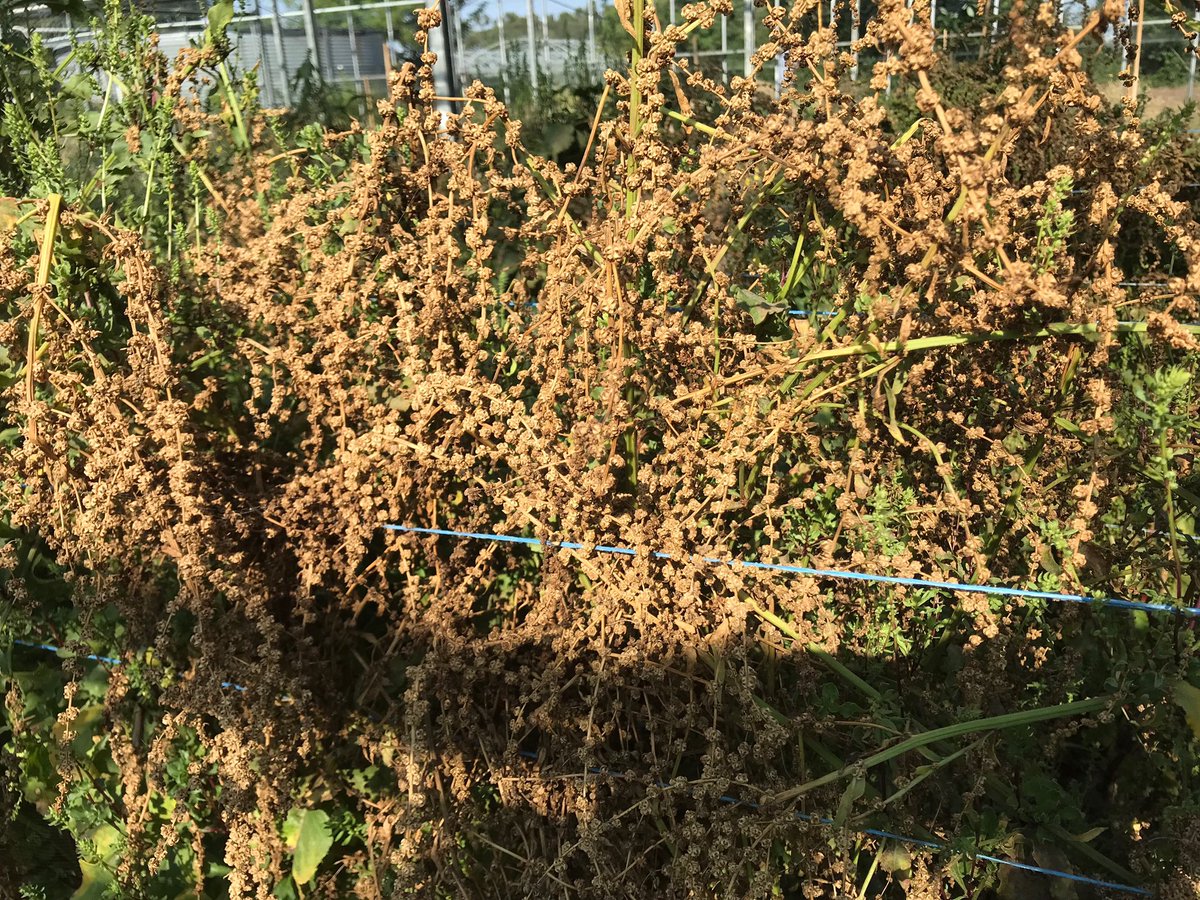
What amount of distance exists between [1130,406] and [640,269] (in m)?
1.00

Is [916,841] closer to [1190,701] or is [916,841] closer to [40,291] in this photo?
[1190,701]

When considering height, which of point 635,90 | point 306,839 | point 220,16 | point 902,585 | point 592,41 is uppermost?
point 592,41

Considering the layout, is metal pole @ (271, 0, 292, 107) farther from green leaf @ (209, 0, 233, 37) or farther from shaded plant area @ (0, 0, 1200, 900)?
shaded plant area @ (0, 0, 1200, 900)

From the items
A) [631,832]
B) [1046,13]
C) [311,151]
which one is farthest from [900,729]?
[311,151]

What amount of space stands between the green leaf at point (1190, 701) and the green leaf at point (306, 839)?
1.82m

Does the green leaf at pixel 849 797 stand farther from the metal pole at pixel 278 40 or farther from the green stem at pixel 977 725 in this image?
the metal pole at pixel 278 40

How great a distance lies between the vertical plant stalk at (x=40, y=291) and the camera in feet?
6.84

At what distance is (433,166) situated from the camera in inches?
84.0

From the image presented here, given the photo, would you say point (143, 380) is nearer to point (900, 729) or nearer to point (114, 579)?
point (114, 579)

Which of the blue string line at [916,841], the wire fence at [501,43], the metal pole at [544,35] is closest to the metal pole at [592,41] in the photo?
the wire fence at [501,43]

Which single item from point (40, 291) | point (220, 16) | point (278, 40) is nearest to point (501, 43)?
point (278, 40)

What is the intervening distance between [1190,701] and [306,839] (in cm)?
188

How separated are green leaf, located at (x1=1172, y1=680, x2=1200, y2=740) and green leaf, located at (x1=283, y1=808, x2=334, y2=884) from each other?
182cm

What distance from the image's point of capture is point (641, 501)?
1994 millimetres
